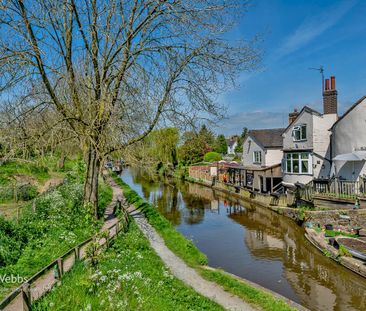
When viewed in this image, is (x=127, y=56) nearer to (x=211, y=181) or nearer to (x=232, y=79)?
(x=232, y=79)

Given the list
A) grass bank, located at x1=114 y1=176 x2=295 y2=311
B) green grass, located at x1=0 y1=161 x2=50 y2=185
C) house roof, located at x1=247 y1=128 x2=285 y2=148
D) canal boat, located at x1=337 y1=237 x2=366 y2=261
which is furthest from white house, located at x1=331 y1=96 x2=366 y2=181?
green grass, located at x1=0 y1=161 x2=50 y2=185

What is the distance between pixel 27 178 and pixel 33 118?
59.3 feet

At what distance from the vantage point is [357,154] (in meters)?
20.7

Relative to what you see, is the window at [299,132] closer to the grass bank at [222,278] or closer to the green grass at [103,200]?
the grass bank at [222,278]

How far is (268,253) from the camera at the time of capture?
643 inches

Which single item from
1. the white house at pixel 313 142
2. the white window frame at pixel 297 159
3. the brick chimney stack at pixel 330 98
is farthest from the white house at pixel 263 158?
the brick chimney stack at pixel 330 98

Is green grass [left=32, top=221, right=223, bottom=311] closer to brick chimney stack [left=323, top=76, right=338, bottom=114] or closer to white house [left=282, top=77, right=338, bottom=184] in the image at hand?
white house [left=282, top=77, right=338, bottom=184]

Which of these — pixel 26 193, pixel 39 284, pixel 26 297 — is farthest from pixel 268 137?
pixel 26 297

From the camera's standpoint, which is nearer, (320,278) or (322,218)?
(320,278)

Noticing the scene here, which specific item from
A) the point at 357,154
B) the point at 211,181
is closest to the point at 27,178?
the point at 211,181

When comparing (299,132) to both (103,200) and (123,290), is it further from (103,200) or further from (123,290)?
(123,290)

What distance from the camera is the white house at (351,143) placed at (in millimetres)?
20750

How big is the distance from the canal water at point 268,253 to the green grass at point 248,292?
9.24ft

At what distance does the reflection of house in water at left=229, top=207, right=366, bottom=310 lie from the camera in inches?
440
